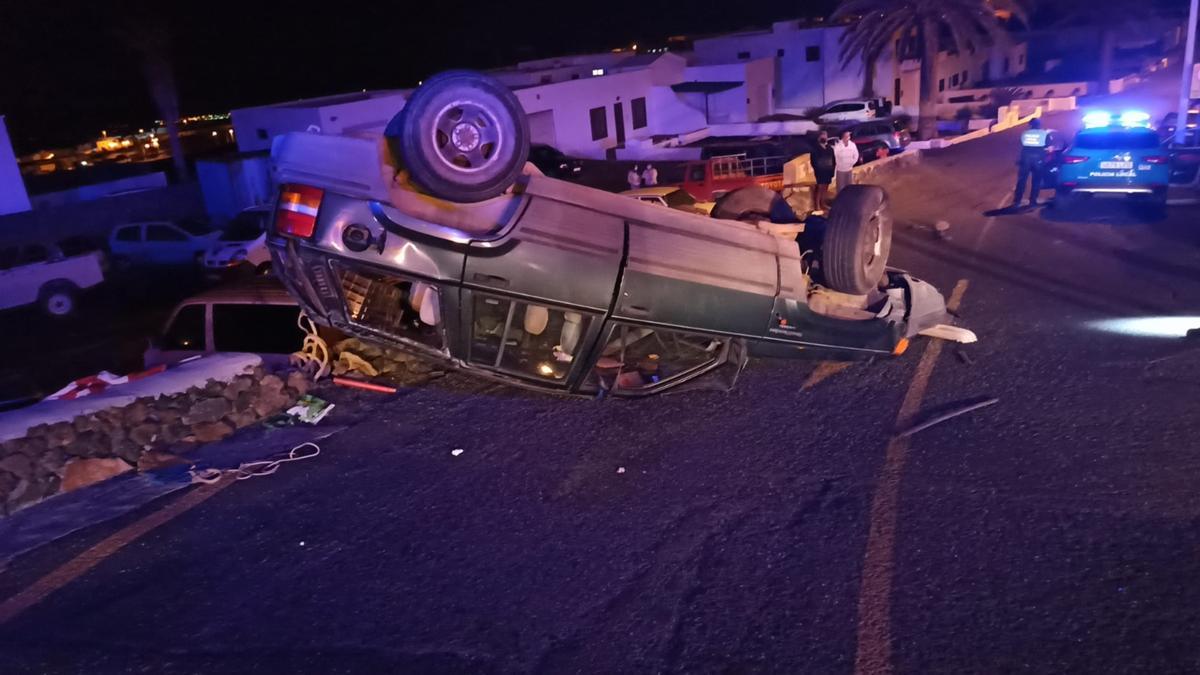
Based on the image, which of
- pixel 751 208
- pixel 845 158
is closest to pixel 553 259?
pixel 751 208

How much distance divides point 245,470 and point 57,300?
36.5 feet

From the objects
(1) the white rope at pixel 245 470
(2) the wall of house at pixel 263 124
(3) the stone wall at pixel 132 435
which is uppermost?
(2) the wall of house at pixel 263 124

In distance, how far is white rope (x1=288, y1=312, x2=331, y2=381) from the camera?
8.05 meters

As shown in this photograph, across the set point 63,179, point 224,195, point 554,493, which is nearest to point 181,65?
point 63,179

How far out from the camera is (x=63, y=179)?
3219 centimetres

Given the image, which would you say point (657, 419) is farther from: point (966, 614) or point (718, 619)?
point (966, 614)

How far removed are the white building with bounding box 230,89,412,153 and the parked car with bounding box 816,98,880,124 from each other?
15291 mm

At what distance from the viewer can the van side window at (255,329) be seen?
8242mm

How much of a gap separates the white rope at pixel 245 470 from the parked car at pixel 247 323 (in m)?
1.63

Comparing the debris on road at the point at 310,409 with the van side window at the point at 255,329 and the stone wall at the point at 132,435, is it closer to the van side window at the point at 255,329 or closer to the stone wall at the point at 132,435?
the stone wall at the point at 132,435

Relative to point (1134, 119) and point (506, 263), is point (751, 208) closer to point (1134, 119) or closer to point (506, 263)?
point (506, 263)

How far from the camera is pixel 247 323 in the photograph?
27.1 ft

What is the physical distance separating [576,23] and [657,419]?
8225 centimetres

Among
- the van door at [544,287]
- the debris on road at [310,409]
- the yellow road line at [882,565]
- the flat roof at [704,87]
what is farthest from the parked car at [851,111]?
the debris on road at [310,409]
